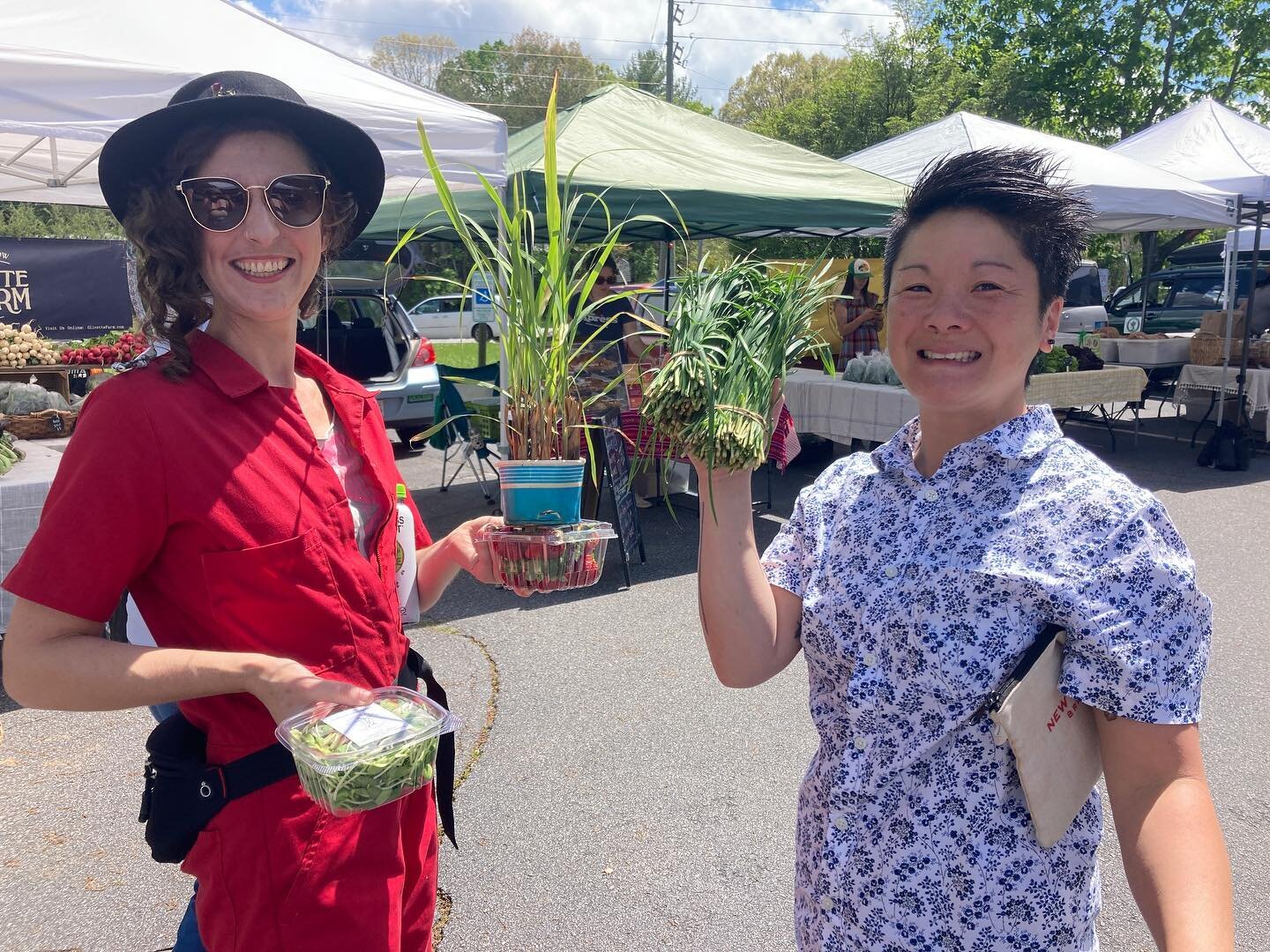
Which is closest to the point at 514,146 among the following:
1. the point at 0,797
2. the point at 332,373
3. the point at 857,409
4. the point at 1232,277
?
the point at 857,409

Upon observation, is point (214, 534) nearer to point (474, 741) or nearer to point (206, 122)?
point (206, 122)

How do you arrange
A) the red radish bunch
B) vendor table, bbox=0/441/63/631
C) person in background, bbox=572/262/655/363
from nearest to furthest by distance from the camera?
vendor table, bbox=0/441/63/631
person in background, bbox=572/262/655/363
the red radish bunch

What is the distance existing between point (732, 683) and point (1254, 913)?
2.22m

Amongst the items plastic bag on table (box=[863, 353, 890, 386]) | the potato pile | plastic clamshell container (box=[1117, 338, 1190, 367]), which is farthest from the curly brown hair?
plastic clamshell container (box=[1117, 338, 1190, 367])

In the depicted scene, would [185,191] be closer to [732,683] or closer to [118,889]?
[732,683]

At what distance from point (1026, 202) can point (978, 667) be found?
0.65m

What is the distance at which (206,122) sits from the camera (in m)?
1.36

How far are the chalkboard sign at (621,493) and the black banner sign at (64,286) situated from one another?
23.0 feet

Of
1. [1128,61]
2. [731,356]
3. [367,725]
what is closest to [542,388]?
[731,356]

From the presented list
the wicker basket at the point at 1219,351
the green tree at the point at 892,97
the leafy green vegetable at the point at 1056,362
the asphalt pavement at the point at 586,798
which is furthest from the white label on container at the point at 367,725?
the green tree at the point at 892,97

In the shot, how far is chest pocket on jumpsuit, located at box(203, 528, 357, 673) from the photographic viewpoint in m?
1.23

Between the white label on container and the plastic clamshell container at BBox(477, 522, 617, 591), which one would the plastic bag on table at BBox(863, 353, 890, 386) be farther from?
the white label on container

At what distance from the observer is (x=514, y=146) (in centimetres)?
802

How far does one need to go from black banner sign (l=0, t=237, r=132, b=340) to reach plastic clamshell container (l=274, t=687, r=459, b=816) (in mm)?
10259
